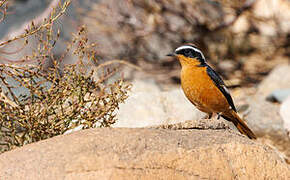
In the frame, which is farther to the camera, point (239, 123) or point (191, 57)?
point (239, 123)

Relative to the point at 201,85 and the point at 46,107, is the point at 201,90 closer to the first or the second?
the point at 201,85

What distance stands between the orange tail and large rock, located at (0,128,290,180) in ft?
5.98

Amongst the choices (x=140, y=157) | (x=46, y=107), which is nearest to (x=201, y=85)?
(x=46, y=107)

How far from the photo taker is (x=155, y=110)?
727cm

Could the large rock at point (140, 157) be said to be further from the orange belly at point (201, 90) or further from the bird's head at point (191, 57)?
the bird's head at point (191, 57)

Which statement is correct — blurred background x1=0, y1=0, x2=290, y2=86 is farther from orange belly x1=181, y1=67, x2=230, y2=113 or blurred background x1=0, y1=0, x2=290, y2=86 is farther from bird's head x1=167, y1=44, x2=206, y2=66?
orange belly x1=181, y1=67, x2=230, y2=113

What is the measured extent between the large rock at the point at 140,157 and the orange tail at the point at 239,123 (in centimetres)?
182

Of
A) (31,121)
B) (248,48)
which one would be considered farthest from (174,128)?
(248,48)

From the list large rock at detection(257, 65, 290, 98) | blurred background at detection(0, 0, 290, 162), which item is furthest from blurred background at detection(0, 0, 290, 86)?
large rock at detection(257, 65, 290, 98)

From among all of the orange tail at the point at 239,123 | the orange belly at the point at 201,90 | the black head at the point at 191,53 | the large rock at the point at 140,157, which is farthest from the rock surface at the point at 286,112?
the large rock at the point at 140,157

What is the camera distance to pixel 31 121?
4789mm

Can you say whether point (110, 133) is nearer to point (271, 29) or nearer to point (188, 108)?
point (188, 108)

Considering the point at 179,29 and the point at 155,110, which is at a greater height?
the point at 179,29

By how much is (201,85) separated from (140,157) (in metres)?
2.24
